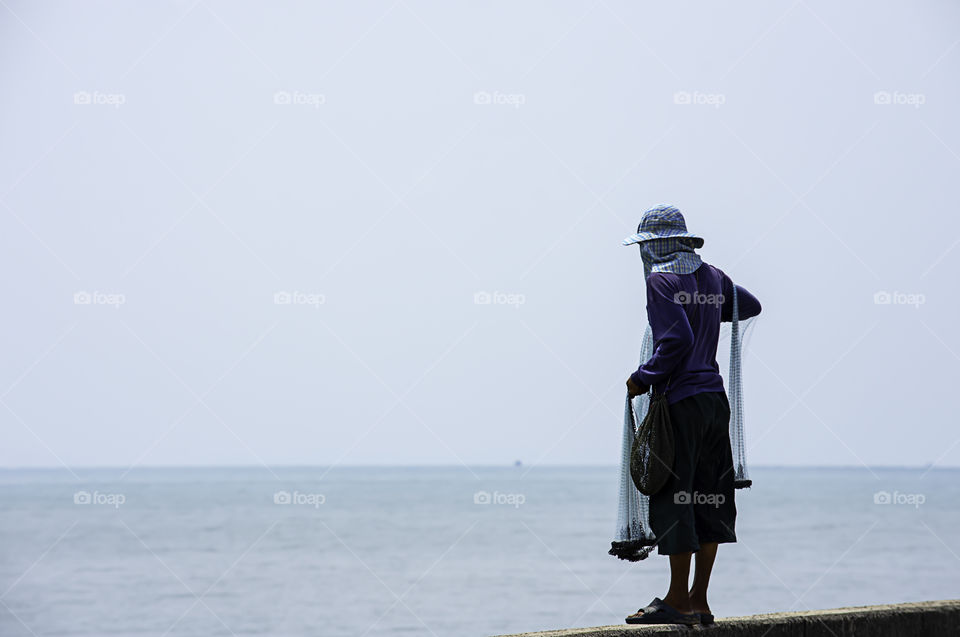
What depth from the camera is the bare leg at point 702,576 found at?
3775mm

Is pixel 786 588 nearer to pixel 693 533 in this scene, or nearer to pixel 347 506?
pixel 693 533

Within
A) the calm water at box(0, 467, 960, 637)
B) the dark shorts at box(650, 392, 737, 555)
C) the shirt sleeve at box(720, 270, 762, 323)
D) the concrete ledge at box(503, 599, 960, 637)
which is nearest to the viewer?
the concrete ledge at box(503, 599, 960, 637)

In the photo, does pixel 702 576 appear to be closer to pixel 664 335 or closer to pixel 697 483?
pixel 697 483

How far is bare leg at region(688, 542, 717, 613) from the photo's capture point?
149 inches

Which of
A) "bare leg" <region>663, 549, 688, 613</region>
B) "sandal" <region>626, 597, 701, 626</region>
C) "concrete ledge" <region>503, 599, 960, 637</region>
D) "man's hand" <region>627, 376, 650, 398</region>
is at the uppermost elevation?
"man's hand" <region>627, 376, 650, 398</region>

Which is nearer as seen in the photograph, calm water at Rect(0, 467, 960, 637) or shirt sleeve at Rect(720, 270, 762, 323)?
shirt sleeve at Rect(720, 270, 762, 323)

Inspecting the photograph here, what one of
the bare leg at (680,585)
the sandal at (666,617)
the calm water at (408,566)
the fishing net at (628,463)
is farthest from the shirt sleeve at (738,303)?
the calm water at (408,566)

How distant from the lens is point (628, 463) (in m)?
3.92

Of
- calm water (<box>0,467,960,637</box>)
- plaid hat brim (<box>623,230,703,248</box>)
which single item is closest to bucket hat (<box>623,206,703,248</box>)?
plaid hat brim (<box>623,230,703,248</box>)

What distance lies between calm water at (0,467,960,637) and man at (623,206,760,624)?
31.3 feet

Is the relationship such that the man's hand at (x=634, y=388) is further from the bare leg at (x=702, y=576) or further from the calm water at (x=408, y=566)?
the calm water at (x=408, y=566)

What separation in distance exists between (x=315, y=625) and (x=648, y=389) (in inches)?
442

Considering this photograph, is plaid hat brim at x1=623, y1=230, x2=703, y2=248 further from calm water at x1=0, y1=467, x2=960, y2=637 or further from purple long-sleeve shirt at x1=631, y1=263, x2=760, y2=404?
calm water at x1=0, y1=467, x2=960, y2=637

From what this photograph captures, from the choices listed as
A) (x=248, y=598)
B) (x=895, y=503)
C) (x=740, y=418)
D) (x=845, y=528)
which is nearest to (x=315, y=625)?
(x=248, y=598)
